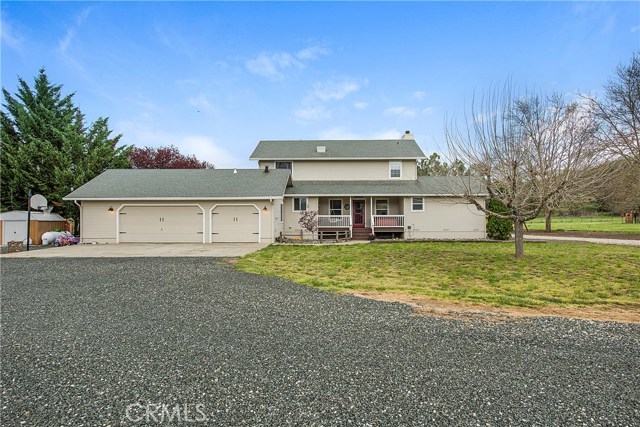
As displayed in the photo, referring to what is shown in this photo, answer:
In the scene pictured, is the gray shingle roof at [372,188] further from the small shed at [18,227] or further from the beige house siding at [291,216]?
the small shed at [18,227]

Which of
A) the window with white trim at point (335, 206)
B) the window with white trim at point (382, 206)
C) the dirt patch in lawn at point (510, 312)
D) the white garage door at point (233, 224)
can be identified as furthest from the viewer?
the window with white trim at point (382, 206)

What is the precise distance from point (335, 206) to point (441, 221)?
259 inches

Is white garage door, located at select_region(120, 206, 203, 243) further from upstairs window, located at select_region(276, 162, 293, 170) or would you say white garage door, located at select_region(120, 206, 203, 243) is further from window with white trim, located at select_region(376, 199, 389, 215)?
window with white trim, located at select_region(376, 199, 389, 215)

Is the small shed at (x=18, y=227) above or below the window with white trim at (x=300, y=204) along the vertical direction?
below

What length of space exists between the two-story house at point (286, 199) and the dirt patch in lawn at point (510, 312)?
27.5 feet

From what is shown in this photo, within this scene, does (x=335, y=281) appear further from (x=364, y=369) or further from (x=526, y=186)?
(x=526, y=186)

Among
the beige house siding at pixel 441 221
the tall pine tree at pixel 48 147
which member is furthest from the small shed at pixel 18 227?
the beige house siding at pixel 441 221

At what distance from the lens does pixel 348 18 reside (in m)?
14.8

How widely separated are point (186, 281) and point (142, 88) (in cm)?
1454

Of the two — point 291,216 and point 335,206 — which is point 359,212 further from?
point 291,216

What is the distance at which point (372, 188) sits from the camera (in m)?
20.0

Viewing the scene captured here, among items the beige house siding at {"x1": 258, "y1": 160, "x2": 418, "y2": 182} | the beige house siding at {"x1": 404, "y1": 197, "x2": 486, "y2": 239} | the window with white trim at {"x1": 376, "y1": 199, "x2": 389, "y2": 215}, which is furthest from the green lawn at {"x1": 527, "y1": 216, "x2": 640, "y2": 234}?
the window with white trim at {"x1": 376, "y1": 199, "x2": 389, "y2": 215}

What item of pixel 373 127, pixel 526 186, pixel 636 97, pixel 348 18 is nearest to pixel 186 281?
pixel 526 186

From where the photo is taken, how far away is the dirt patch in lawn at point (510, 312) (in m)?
4.84
